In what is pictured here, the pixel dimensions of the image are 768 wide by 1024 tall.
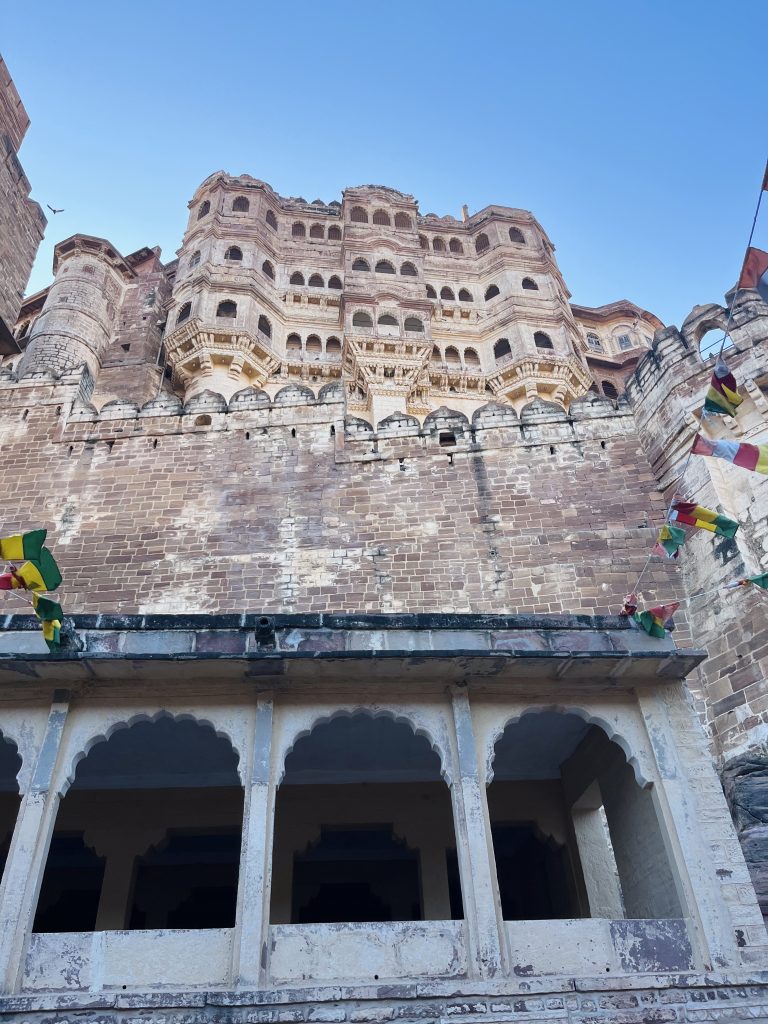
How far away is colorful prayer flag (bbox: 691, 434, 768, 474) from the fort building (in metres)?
2.20

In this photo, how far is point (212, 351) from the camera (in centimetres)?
2450

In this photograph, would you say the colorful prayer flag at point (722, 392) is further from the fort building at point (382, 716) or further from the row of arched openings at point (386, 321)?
the row of arched openings at point (386, 321)

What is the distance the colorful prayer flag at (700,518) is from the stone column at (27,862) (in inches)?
240

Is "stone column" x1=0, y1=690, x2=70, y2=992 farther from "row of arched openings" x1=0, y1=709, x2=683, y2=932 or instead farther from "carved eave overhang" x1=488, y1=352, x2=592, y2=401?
"carved eave overhang" x1=488, y1=352, x2=592, y2=401

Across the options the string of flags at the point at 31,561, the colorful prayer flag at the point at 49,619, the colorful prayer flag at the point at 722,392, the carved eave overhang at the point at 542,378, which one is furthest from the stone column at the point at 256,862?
the carved eave overhang at the point at 542,378

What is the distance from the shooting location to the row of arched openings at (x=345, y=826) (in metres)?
7.01

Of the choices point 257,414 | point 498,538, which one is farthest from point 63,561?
point 498,538

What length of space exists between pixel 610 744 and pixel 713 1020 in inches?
89.4

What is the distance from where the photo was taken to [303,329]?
28000 mm

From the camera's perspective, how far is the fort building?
17.4 ft

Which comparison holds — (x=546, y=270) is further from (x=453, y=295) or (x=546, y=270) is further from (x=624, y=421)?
(x=624, y=421)

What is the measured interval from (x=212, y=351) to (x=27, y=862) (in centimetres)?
2059

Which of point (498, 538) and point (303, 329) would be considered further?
point (303, 329)

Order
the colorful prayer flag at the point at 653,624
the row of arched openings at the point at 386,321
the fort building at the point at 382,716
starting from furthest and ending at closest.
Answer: the row of arched openings at the point at 386,321, the colorful prayer flag at the point at 653,624, the fort building at the point at 382,716
